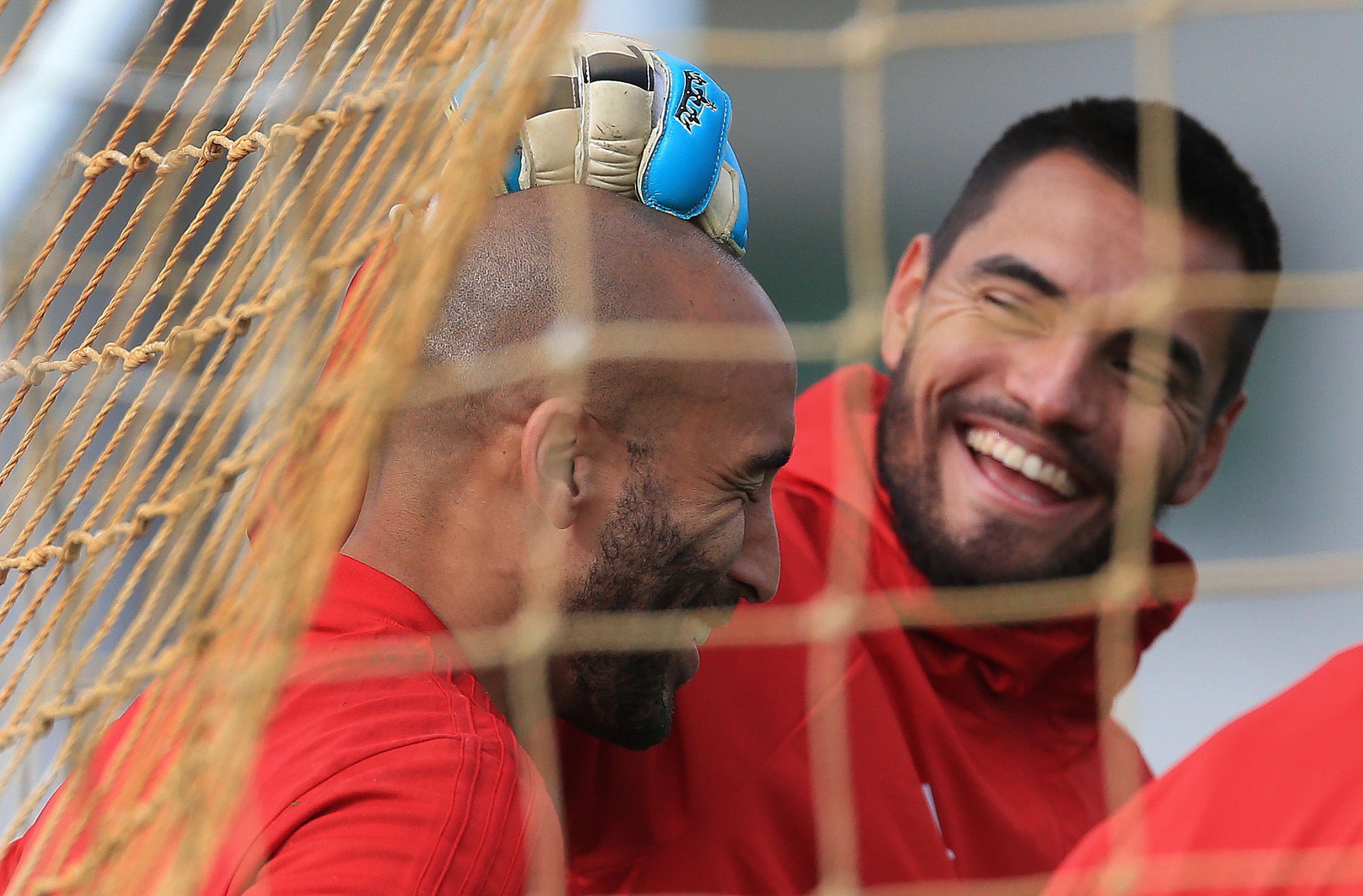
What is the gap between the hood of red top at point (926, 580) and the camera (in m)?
1.28

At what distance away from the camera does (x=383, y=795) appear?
71 cm

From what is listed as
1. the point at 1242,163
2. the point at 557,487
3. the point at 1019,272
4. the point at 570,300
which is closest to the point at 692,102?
the point at 570,300

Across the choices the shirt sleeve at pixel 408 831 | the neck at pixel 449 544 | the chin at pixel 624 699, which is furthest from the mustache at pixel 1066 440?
the shirt sleeve at pixel 408 831

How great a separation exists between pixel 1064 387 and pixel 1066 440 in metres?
0.05

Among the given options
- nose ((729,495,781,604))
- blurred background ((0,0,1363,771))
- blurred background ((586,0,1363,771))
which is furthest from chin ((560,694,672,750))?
blurred background ((586,0,1363,771))

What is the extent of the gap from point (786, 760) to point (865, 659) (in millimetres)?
134

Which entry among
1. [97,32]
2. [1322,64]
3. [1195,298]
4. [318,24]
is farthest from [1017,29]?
[1322,64]

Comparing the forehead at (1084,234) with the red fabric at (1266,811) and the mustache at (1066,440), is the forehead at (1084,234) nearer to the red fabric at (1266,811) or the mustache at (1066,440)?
the mustache at (1066,440)

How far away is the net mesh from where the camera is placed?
0.65 meters

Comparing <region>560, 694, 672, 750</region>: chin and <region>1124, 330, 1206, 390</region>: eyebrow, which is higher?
<region>1124, 330, 1206, 390</region>: eyebrow

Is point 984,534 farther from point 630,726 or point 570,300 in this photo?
point 570,300

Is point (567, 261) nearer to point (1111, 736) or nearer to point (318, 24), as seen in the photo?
point (318, 24)

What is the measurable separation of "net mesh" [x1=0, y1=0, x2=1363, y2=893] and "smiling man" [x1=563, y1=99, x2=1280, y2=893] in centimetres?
2

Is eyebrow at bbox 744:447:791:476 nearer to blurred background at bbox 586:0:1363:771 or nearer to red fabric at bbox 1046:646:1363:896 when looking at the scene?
red fabric at bbox 1046:646:1363:896
